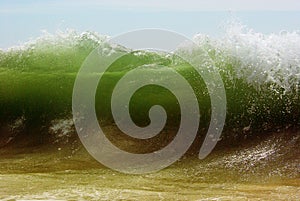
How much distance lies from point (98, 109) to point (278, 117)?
3718 mm

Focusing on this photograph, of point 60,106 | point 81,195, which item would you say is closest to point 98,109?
→ point 60,106

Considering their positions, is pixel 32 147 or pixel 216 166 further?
pixel 32 147

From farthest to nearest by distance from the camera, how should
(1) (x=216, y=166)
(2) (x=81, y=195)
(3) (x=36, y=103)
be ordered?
(3) (x=36, y=103)
(1) (x=216, y=166)
(2) (x=81, y=195)

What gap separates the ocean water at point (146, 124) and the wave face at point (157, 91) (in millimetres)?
21

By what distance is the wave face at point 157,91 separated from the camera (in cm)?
1030

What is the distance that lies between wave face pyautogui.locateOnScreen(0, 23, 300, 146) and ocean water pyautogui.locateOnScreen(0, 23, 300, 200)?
0.8 inches

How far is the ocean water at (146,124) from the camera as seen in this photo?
25.1ft

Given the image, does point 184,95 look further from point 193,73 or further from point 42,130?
point 42,130

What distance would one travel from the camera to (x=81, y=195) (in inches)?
286

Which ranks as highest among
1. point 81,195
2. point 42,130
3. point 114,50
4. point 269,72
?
point 114,50

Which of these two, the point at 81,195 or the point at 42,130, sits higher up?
the point at 42,130

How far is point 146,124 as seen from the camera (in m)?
10.6

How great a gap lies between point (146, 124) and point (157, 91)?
42.9 inches

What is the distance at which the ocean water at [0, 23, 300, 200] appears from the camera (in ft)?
25.1
